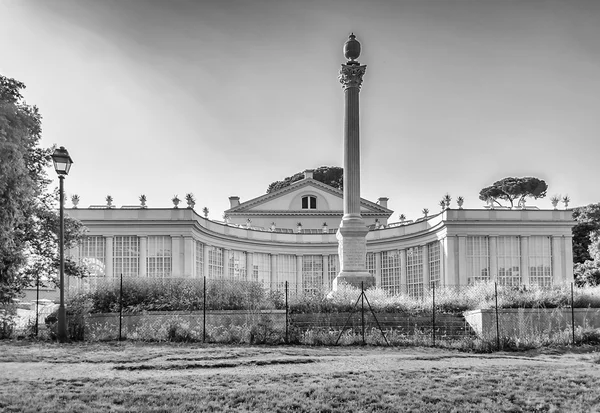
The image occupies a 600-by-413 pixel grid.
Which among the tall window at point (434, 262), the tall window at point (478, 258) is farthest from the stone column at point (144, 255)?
the tall window at point (478, 258)

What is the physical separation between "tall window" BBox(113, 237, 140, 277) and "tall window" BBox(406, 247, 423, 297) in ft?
68.8

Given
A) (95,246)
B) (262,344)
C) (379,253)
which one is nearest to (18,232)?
(262,344)

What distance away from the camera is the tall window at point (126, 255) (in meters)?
52.8

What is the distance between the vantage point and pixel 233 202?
76.4 metres

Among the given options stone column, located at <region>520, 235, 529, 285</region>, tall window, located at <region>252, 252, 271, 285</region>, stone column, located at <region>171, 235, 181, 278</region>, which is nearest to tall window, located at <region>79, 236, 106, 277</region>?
stone column, located at <region>171, 235, 181, 278</region>

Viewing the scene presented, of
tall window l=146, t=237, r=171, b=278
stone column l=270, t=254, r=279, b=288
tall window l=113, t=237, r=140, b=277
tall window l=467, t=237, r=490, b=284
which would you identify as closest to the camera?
tall window l=146, t=237, r=171, b=278

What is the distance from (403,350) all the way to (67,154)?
12200 millimetres

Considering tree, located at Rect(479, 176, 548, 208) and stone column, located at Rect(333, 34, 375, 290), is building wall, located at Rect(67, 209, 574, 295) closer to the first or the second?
stone column, located at Rect(333, 34, 375, 290)

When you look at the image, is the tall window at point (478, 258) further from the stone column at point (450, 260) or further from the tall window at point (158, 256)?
the tall window at point (158, 256)

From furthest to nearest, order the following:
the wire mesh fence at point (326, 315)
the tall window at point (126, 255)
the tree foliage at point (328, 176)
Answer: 1. the tree foliage at point (328, 176)
2. the tall window at point (126, 255)
3. the wire mesh fence at point (326, 315)

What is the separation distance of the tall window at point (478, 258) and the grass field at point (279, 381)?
33.6 meters

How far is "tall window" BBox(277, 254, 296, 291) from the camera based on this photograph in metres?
60.5

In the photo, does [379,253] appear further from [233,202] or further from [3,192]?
[3,192]

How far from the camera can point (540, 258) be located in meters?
54.8
